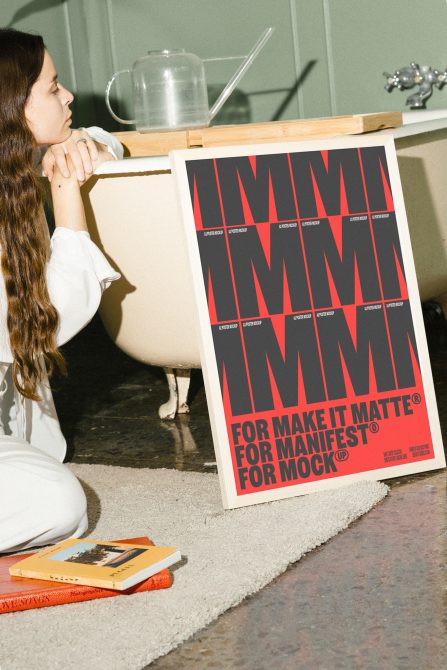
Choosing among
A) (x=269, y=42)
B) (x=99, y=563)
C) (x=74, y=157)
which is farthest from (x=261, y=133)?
(x=269, y=42)

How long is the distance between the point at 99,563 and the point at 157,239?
2.99 feet

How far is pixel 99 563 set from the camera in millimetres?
1494

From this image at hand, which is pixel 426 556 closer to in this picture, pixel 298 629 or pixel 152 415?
pixel 298 629

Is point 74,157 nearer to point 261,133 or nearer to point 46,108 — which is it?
point 46,108

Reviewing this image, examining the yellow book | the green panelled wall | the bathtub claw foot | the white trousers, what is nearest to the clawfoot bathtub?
the bathtub claw foot

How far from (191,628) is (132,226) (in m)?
1.09

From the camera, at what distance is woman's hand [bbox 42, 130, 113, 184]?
1.95 m

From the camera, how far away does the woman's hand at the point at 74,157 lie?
195 cm

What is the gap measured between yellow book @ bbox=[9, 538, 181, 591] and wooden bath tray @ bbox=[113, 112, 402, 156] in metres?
1.12

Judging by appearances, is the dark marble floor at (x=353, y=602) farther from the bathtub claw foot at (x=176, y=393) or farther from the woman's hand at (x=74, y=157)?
the woman's hand at (x=74, y=157)

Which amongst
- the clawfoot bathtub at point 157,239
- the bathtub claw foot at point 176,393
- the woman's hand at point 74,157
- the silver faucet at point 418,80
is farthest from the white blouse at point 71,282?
the silver faucet at point 418,80

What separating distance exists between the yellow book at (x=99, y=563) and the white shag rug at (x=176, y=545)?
1.5 inches

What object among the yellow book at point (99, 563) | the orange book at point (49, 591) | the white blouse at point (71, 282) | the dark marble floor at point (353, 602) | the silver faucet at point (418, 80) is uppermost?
the silver faucet at point (418, 80)

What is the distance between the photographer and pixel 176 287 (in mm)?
2238
